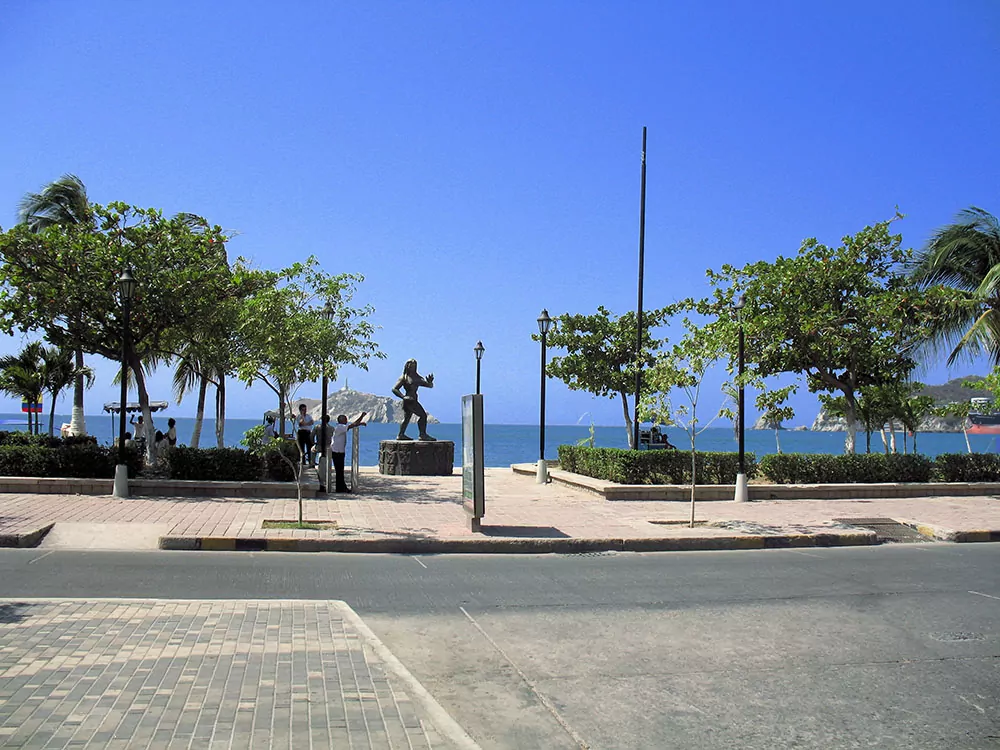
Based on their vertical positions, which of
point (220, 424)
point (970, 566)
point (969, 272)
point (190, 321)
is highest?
point (969, 272)

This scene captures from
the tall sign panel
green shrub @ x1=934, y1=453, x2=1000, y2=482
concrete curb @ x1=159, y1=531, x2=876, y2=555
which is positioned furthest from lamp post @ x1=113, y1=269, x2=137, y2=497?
green shrub @ x1=934, y1=453, x2=1000, y2=482

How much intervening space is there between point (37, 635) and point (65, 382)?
88.0ft

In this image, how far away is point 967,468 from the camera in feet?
68.5

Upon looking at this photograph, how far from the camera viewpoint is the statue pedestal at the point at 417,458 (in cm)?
2317

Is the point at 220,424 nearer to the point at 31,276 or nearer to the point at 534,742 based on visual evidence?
the point at 31,276

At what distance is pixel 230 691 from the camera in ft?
15.5

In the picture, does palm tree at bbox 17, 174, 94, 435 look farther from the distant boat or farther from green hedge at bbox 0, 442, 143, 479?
the distant boat

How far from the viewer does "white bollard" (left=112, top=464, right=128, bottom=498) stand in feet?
50.6

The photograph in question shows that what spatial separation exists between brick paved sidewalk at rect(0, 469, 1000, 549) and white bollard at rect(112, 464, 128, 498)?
27cm

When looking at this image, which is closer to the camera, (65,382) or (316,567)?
(316,567)

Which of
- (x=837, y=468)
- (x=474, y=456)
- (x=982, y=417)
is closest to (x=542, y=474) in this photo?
(x=837, y=468)

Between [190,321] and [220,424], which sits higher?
[190,321]

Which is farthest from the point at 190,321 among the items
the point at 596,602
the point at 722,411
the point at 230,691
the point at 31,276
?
the point at 230,691

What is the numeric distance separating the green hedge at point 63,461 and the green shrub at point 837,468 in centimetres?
1433
